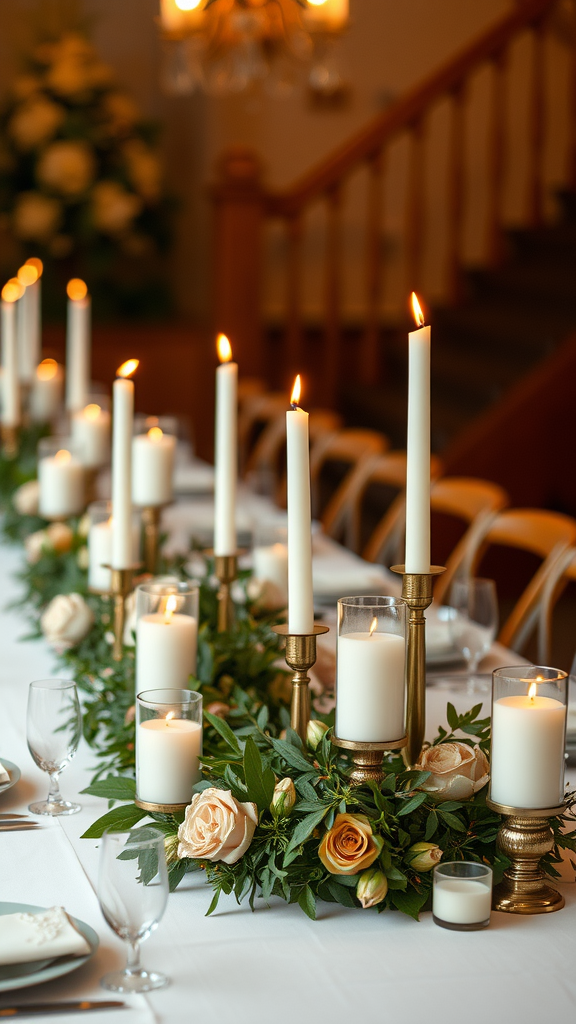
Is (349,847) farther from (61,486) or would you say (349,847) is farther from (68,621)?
(61,486)

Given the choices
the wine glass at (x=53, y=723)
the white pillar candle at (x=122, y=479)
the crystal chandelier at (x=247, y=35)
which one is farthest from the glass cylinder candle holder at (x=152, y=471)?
the crystal chandelier at (x=247, y=35)

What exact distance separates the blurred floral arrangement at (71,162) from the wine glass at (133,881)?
16.6ft

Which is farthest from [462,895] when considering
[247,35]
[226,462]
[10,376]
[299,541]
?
[247,35]

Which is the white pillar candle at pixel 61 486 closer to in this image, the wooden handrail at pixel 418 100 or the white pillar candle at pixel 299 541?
the white pillar candle at pixel 299 541

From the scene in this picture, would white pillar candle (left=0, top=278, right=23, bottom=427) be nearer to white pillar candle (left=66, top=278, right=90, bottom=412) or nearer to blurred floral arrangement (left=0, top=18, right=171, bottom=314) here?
white pillar candle (left=66, top=278, right=90, bottom=412)

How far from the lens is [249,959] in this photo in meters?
1.09

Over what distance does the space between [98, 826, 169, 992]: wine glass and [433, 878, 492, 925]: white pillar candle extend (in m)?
0.27

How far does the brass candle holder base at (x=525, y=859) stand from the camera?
3.73ft

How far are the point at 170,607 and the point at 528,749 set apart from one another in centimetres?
52

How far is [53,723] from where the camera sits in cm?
134

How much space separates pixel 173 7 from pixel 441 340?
216 cm

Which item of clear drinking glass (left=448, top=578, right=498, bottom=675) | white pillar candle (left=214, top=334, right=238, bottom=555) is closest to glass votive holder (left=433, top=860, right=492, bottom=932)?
white pillar candle (left=214, top=334, right=238, bottom=555)

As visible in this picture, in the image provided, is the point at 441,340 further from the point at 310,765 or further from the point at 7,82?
the point at 310,765

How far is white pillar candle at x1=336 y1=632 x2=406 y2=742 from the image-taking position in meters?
1.15
